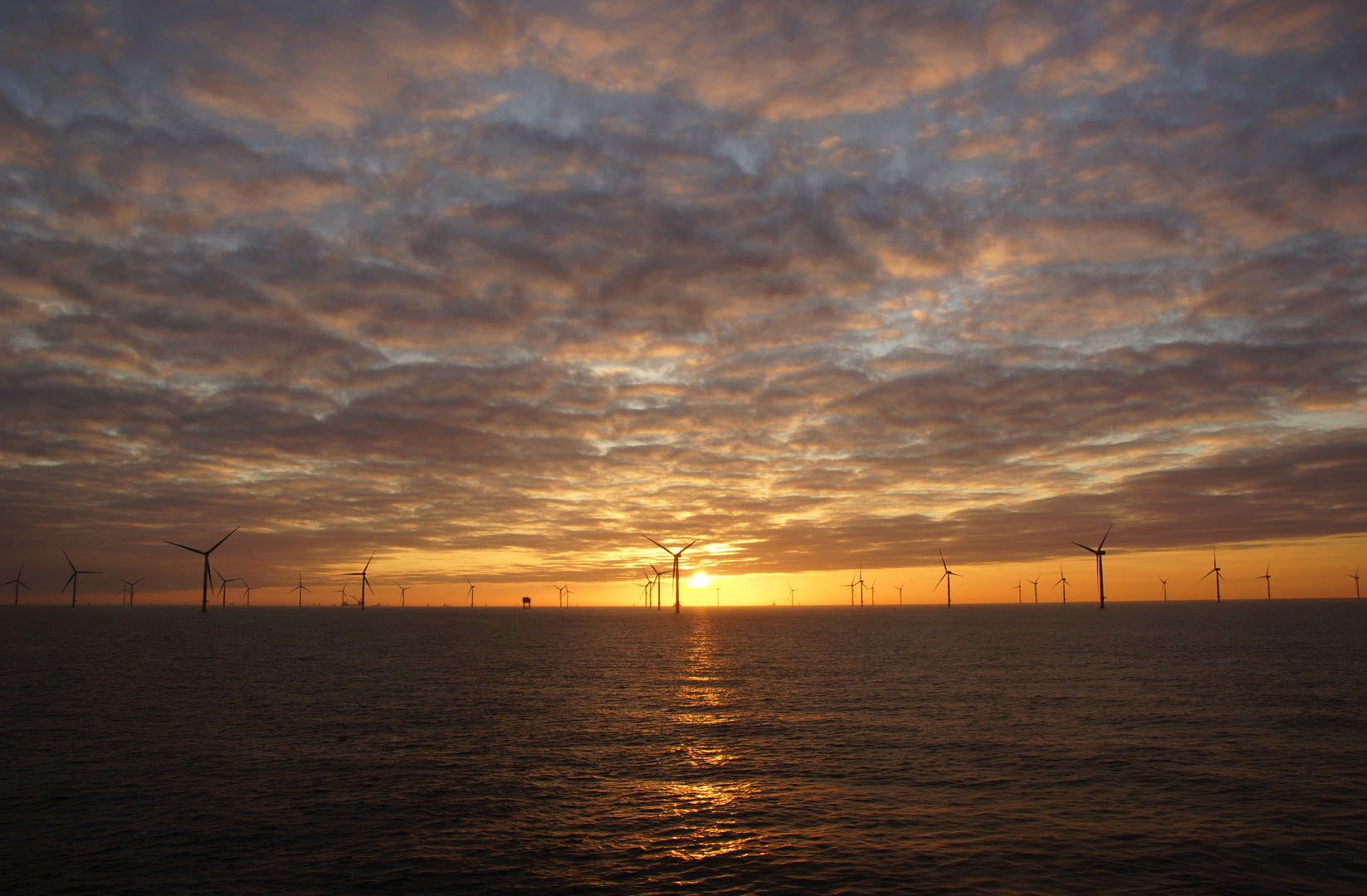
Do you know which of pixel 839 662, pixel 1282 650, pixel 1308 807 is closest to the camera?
pixel 1308 807

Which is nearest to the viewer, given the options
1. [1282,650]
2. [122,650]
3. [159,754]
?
[159,754]

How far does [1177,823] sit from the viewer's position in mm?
40156

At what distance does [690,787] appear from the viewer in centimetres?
4912

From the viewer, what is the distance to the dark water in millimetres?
34469

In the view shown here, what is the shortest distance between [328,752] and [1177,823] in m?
54.6

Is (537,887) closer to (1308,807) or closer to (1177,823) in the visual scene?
(1177,823)

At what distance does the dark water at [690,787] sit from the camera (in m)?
34.5

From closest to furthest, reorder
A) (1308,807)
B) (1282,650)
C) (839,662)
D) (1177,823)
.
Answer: (1177,823)
(1308,807)
(839,662)
(1282,650)

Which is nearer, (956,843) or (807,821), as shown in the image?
(956,843)

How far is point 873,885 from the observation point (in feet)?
108

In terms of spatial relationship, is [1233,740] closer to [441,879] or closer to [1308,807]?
[1308,807]

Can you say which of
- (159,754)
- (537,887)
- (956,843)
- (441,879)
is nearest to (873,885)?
(956,843)

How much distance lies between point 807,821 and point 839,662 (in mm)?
96039

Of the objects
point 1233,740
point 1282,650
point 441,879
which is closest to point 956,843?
point 441,879
